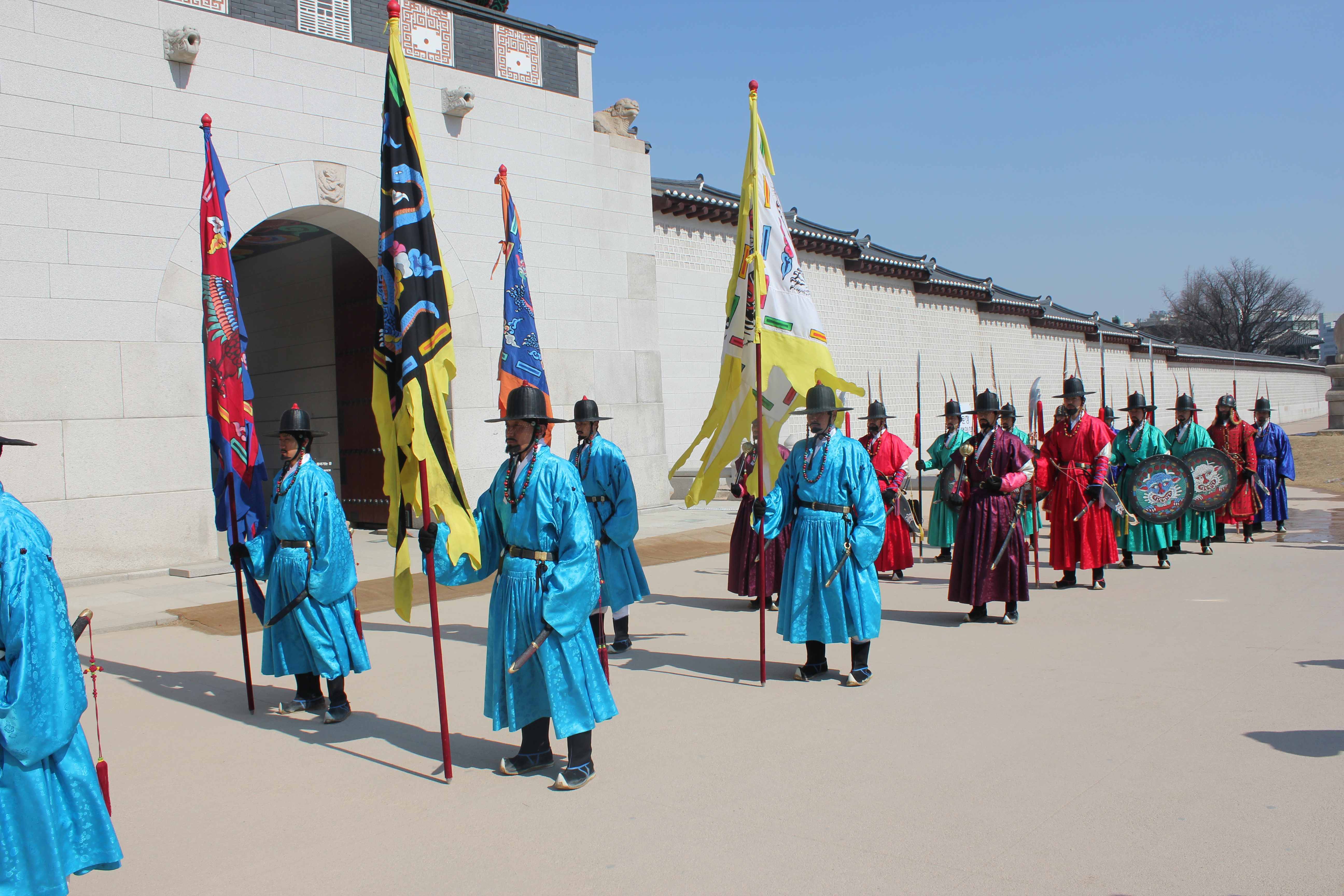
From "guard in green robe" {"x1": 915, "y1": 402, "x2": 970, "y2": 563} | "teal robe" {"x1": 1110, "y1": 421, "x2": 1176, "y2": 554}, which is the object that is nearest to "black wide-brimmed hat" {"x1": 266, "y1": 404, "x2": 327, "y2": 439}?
"guard in green robe" {"x1": 915, "y1": 402, "x2": 970, "y2": 563}

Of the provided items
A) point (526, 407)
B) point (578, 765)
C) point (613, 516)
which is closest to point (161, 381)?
point (613, 516)

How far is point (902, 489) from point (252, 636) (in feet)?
19.8

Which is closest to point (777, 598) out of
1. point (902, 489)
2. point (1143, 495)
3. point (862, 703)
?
point (902, 489)

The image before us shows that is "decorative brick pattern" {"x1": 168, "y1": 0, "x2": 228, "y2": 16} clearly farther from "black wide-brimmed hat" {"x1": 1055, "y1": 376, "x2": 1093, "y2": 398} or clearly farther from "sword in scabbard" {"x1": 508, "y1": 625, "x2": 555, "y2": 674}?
"black wide-brimmed hat" {"x1": 1055, "y1": 376, "x2": 1093, "y2": 398}

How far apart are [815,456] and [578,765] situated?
252 centimetres

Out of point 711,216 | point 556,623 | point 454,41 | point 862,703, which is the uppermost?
point 454,41

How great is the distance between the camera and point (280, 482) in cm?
493

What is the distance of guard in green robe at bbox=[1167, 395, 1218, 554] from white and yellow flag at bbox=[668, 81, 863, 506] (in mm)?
6120

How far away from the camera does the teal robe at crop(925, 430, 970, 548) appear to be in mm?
10250

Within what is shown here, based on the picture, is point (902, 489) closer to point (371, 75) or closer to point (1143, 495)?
point (1143, 495)

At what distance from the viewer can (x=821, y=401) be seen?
552 centimetres

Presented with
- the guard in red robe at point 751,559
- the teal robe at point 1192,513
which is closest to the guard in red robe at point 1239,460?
the teal robe at point 1192,513

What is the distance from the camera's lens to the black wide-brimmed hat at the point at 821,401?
5488mm

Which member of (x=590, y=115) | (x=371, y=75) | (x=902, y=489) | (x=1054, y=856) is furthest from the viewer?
(x=590, y=115)
